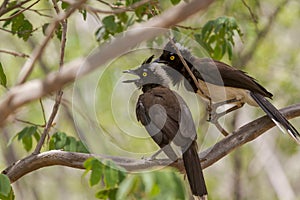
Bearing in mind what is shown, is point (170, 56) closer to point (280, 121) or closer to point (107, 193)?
point (280, 121)

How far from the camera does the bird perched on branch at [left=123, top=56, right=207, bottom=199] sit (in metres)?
3.46

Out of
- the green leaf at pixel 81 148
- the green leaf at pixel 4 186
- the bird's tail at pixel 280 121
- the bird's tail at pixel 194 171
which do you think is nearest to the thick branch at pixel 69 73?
the green leaf at pixel 4 186

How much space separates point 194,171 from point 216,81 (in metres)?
1.28

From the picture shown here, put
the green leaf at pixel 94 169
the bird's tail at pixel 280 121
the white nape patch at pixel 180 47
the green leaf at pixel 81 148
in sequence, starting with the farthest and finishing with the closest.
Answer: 1. the white nape patch at pixel 180 47
2. the bird's tail at pixel 280 121
3. the green leaf at pixel 81 148
4. the green leaf at pixel 94 169

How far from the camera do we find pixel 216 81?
4.60 m

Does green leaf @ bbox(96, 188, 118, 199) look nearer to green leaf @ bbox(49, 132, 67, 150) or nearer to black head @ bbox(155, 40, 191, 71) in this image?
green leaf @ bbox(49, 132, 67, 150)

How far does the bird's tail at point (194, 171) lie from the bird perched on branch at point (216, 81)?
3.02 ft

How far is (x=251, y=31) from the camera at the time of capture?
22.6 ft

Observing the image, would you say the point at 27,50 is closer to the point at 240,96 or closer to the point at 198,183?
the point at 240,96

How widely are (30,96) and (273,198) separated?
8.05 m

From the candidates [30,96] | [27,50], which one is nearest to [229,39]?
[30,96]

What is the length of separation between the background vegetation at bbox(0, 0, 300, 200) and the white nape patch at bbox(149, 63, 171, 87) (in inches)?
5.5

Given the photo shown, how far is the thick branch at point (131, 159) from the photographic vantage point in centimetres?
329

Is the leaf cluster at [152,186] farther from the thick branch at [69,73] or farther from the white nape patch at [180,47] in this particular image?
the white nape patch at [180,47]
